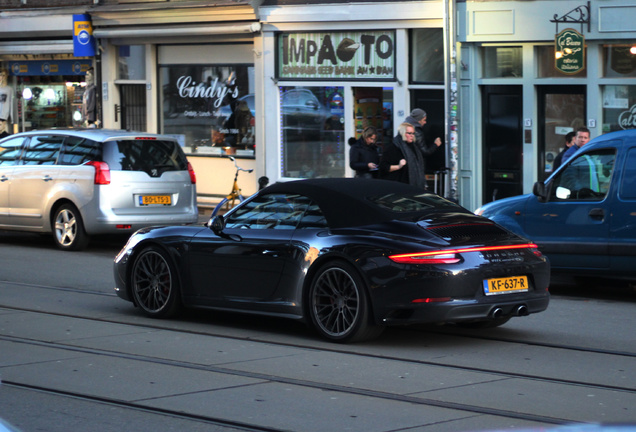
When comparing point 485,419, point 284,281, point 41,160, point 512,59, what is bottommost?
point 485,419

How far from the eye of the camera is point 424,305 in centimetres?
811

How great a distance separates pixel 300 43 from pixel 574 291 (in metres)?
10.4

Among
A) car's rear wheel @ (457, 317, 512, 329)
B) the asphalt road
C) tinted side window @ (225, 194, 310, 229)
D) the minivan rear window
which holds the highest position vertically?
the minivan rear window

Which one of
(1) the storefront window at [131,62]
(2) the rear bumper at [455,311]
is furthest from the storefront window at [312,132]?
(2) the rear bumper at [455,311]

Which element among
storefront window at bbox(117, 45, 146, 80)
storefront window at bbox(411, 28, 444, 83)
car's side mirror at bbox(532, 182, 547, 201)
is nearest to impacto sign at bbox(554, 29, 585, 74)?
storefront window at bbox(411, 28, 444, 83)

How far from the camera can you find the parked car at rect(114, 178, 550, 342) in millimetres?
8156

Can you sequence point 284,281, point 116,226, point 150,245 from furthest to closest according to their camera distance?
point 116,226 < point 150,245 < point 284,281

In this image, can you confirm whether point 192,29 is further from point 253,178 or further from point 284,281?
point 284,281

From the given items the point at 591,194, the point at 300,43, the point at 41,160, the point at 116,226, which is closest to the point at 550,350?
the point at 591,194

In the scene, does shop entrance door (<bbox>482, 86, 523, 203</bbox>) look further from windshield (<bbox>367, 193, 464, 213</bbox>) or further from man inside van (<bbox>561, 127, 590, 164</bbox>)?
windshield (<bbox>367, 193, 464, 213</bbox>)

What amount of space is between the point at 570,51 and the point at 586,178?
6.37 meters

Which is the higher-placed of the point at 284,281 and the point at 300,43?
the point at 300,43

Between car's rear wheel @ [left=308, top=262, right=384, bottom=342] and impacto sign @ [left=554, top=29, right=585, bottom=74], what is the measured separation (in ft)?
33.6

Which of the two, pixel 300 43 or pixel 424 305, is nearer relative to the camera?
pixel 424 305
